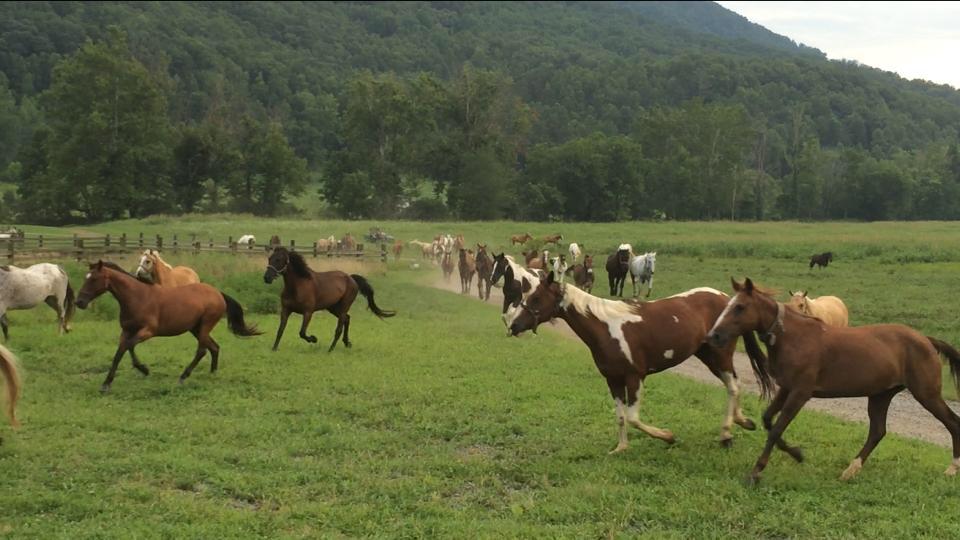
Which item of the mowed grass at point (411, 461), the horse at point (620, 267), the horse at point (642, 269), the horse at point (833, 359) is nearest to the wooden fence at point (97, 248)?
the horse at point (620, 267)

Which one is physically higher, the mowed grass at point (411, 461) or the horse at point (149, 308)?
the horse at point (149, 308)

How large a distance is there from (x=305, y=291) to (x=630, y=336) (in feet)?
28.8

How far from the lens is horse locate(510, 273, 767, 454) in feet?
28.0

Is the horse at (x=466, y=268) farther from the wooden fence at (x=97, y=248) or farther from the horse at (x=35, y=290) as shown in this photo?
the horse at (x=35, y=290)

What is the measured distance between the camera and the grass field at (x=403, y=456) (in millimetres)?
6523

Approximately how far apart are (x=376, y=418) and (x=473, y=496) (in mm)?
3147

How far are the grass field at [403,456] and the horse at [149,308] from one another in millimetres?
640

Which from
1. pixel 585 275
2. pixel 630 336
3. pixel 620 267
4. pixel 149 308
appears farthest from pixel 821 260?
pixel 149 308

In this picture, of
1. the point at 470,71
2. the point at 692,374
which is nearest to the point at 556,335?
the point at 692,374

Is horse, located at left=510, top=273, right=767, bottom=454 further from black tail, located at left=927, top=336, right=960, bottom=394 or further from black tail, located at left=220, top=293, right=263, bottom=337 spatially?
black tail, located at left=220, top=293, right=263, bottom=337

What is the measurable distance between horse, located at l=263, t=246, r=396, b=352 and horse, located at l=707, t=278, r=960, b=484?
9592 millimetres

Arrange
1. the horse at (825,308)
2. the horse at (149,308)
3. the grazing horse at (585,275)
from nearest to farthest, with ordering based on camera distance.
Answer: the horse at (149,308) → the horse at (825,308) → the grazing horse at (585,275)

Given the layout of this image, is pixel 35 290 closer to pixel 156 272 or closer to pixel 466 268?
pixel 156 272

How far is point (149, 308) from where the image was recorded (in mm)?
11797
